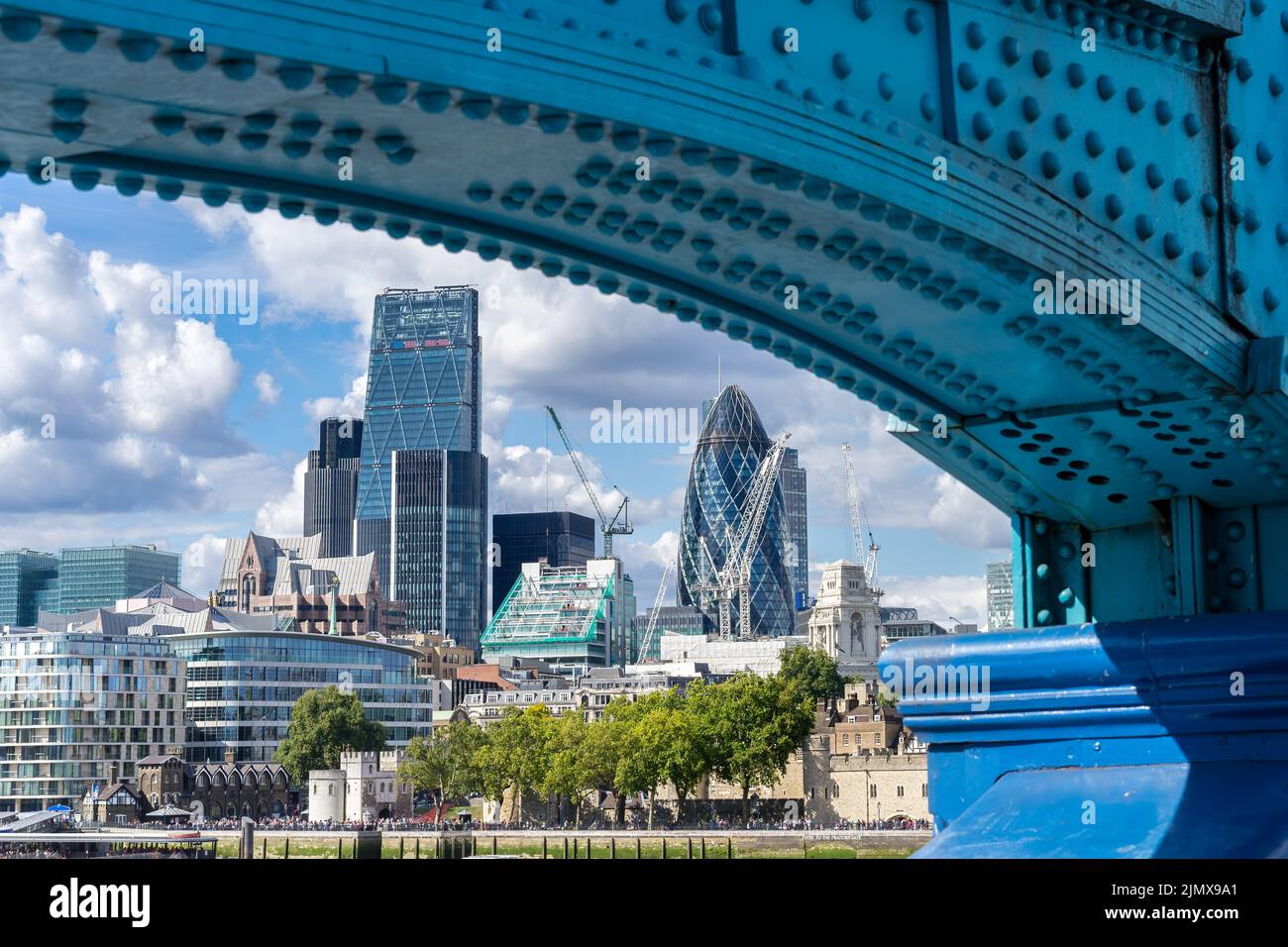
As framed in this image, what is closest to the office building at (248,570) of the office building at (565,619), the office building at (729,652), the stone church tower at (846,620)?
the office building at (565,619)

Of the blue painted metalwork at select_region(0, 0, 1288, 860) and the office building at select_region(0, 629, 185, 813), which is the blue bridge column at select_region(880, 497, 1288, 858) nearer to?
the blue painted metalwork at select_region(0, 0, 1288, 860)

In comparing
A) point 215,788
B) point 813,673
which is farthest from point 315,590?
point 813,673

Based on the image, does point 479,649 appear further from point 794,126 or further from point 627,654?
point 794,126

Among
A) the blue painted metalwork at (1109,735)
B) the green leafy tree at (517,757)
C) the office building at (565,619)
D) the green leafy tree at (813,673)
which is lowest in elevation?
the green leafy tree at (517,757)

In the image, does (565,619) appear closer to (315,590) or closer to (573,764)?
(315,590)

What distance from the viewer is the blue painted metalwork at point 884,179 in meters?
4.63

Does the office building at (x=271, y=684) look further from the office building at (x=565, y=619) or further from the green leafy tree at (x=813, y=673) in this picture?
the office building at (x=565, y=619)

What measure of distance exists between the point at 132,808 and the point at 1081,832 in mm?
85513

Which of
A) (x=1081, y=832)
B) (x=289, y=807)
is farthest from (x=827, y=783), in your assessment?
(x=1081, y=832)

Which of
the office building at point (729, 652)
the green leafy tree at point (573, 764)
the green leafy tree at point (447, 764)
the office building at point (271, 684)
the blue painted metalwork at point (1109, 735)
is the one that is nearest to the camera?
the blue painted metalwork at point (1109, 735)

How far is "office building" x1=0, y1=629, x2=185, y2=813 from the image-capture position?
95.3m

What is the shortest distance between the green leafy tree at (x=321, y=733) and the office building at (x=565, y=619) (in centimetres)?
7355

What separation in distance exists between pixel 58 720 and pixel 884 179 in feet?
316
